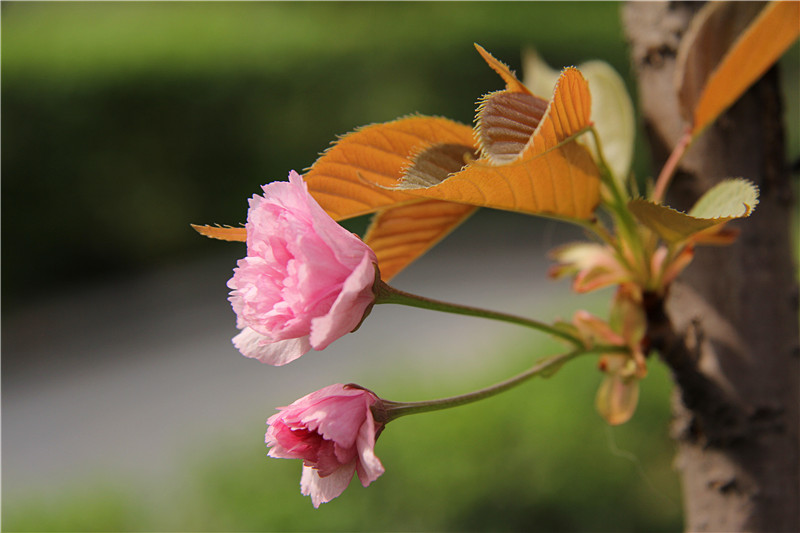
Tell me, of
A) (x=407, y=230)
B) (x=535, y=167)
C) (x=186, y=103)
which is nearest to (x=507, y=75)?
(x=535, y=167)

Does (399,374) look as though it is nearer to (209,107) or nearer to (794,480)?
(794,480)

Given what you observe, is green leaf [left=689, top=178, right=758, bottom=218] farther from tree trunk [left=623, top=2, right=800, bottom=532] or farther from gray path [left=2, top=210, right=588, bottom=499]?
gray path [left=2, top=210, right=588, bottom=499]

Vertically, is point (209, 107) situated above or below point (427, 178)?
below

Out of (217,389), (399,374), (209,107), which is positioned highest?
(209,107)

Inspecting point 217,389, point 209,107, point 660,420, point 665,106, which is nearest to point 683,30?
point 665,106

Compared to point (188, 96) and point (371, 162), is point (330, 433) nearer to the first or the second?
point (371, 162)

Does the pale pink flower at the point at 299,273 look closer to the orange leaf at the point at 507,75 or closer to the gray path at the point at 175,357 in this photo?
the orange leaf at the point at 507,75
